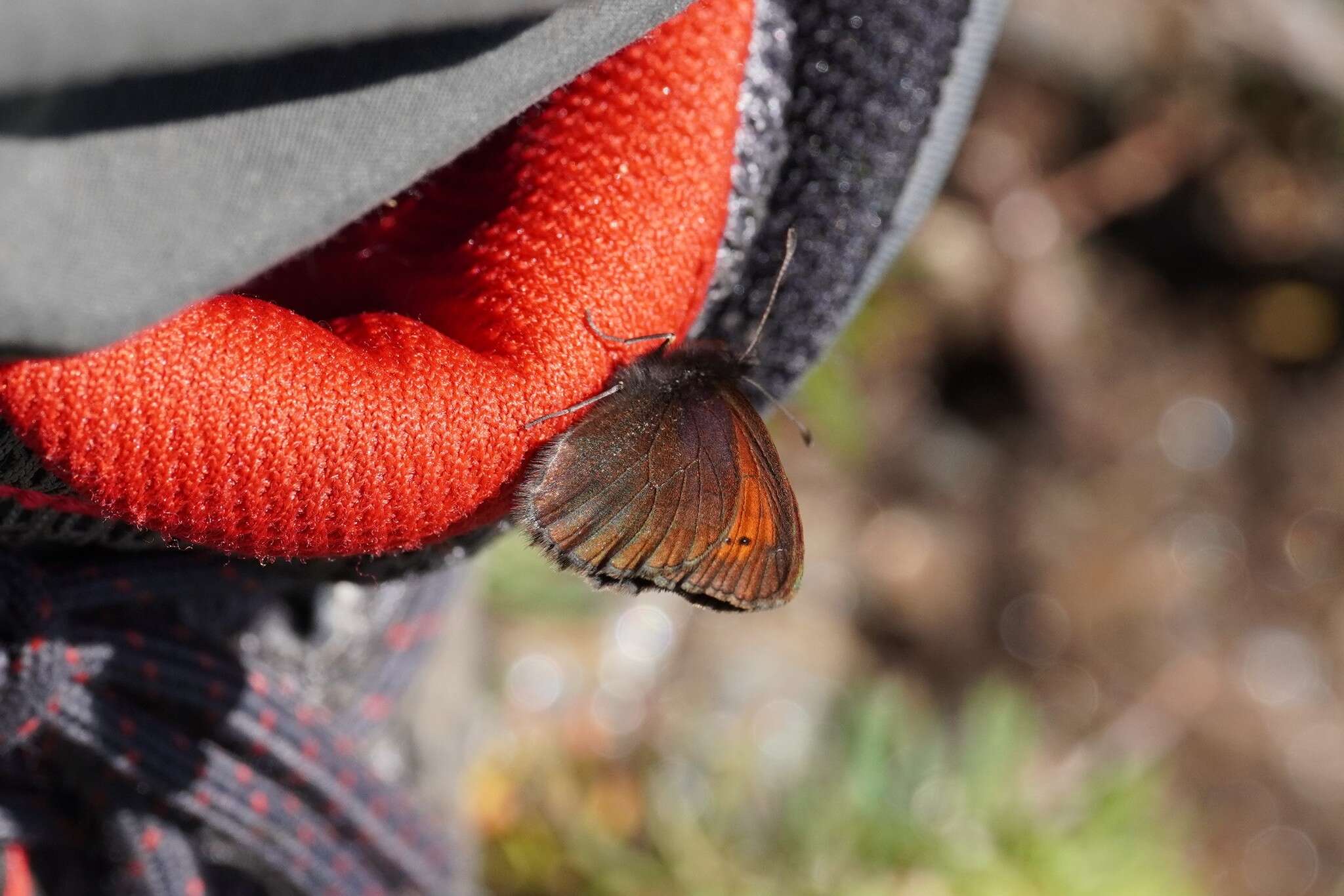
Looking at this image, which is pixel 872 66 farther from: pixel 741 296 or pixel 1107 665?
pixel 1107 665

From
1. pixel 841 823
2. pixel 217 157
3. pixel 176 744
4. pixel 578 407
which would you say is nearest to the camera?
pixel 217 157

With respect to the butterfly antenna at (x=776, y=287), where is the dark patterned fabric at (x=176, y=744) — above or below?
below

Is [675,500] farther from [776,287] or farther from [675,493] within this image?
[776,287]

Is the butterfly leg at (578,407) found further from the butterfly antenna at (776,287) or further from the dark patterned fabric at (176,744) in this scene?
the dark patterned fabric at (176,744)

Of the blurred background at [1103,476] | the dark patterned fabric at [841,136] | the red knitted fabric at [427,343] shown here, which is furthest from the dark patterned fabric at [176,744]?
the blurred background at [1103,476]

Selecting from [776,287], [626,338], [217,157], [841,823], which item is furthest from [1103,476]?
[217,157]

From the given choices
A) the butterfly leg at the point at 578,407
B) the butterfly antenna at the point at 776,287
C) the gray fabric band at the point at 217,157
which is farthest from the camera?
the butterfly antenna at the point at 776,287

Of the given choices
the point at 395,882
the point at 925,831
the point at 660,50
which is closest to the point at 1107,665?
the point at 925,831
